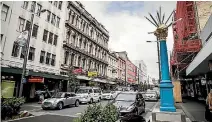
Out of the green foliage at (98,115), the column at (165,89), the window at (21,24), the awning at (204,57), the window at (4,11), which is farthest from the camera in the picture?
the window at (21,24)

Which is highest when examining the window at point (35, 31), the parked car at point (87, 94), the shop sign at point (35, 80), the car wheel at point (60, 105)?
the window at point (35, 31)

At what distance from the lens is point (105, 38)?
4984cm

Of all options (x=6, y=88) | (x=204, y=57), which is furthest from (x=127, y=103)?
(x=6, y=88)

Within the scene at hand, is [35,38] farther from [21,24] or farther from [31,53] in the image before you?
[21,24]

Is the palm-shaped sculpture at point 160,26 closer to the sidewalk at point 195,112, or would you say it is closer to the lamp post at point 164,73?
the lamp post at point 164,73

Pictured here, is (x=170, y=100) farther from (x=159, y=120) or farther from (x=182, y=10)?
(x=182, y=10)

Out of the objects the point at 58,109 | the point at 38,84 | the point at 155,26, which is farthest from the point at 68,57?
the point at 155,26

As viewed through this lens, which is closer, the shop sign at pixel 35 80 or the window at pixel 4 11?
the window at pixel 4 11

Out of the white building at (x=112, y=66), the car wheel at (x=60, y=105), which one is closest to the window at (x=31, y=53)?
the car wheel at (x=60, y=105)

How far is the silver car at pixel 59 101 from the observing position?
15.7 meters

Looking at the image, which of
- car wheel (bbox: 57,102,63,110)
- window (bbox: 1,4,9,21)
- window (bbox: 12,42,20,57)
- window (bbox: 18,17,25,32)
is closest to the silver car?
car wheel (bbox: 57,102,63,110)

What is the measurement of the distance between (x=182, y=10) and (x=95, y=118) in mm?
26763

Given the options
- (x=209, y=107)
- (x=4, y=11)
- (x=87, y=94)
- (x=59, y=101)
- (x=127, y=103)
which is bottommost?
(x=59, y=101)

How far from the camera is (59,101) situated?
16281mm
